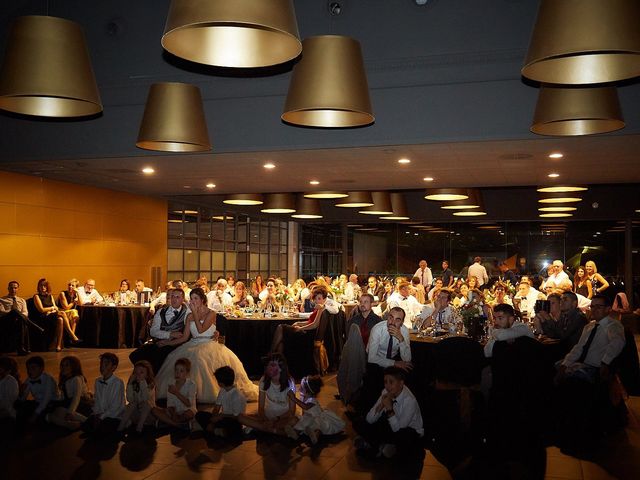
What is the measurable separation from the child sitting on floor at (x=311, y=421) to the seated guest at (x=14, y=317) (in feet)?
26.7

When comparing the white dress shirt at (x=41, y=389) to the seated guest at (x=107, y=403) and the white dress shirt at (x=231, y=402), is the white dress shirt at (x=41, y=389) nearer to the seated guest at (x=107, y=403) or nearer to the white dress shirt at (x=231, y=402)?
the seated guest at (x=107, y=403)

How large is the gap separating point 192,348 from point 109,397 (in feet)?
5.56

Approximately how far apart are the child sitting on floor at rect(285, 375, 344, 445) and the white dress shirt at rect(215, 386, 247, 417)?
56cm

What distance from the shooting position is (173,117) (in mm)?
6551

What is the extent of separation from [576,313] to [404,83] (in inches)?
156

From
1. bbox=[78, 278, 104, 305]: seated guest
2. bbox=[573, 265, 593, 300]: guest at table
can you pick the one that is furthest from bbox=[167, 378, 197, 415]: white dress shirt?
bbox=[573, 265, 593, 300]: guest at table

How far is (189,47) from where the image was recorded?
12.2 feet

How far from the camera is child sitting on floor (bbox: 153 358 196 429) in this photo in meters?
7.30

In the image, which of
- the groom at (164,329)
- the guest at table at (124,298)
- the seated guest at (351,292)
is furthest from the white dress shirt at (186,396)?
the seated guest at (351,292)

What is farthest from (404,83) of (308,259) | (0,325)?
(308,259)

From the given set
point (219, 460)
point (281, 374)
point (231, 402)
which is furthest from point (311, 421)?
point (219, 460)

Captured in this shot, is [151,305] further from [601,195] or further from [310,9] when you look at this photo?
[601,195]

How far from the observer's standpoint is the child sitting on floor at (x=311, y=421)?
6.98 metres

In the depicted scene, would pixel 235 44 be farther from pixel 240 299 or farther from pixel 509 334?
pixel 240 299
